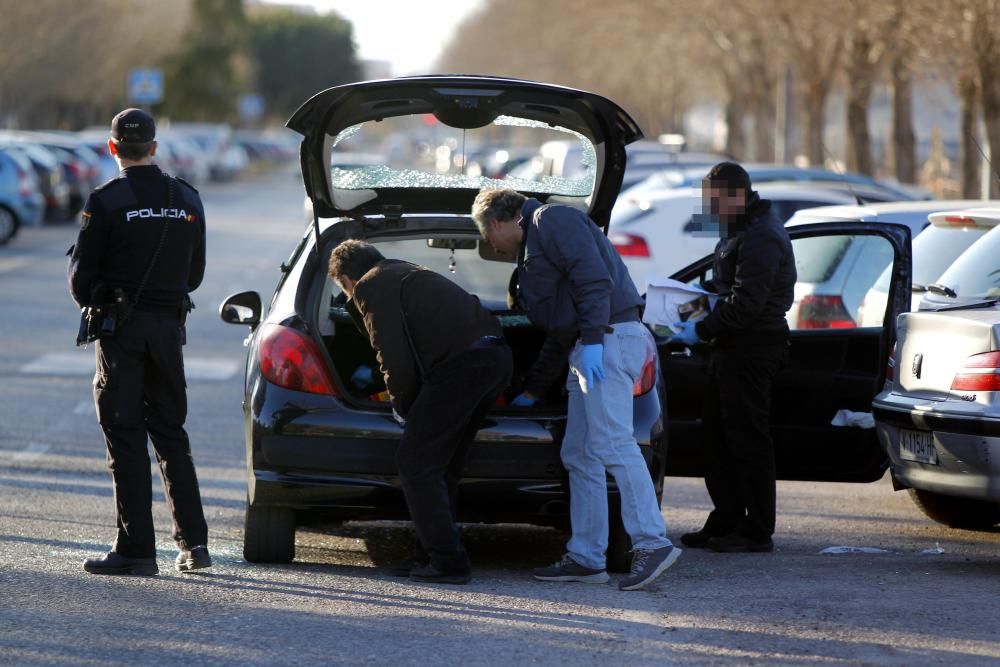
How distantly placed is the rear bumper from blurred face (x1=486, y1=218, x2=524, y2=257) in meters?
1.96

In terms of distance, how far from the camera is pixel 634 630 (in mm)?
6148

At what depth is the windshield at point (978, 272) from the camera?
25.6 ft

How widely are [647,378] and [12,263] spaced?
21.7m

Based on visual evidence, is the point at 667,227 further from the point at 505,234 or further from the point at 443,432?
the point at 443,432

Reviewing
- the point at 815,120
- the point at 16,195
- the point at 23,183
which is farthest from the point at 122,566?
the point at 815,120

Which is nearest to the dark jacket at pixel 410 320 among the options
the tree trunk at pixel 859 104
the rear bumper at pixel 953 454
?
the rear bumper at pixel 953 454

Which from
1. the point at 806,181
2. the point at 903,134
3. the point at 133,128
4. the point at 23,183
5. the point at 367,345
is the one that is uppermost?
the point at 903,134

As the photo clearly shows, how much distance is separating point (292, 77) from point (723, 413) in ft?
495

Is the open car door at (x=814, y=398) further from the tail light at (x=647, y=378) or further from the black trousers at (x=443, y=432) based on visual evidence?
the black trousers at (x=443, y=432)

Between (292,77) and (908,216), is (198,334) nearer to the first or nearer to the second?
(908,216)

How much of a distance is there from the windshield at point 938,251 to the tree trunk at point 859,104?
1891cm

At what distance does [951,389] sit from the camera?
286 inches

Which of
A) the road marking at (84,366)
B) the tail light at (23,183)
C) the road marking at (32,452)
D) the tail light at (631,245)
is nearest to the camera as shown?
the road marking at (32,452)

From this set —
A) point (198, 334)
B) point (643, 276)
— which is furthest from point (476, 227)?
point (198, 334)
